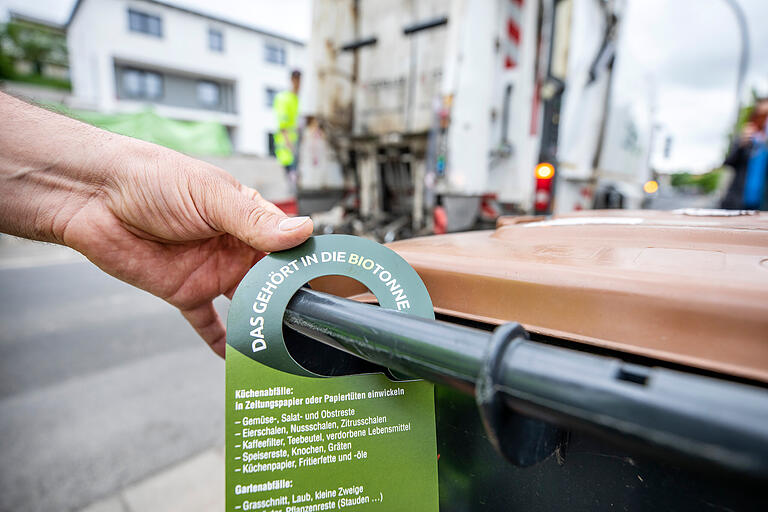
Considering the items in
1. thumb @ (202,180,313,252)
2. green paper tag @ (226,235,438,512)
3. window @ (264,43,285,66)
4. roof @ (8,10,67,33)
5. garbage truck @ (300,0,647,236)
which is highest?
roof @ (8,10,67,33)

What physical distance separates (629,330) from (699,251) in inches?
11.6

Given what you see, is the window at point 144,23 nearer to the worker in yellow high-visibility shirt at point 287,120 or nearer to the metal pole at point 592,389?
the worker in yellow high-visibility shirt at point 287,120

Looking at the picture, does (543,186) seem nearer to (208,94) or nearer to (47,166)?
(47,166)

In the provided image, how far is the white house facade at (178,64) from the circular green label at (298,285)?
899 inches

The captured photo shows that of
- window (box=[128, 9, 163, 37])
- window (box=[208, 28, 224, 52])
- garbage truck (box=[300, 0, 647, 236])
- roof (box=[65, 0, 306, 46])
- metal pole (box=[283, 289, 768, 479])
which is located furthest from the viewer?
window (box=[208, 28, 224, 52])

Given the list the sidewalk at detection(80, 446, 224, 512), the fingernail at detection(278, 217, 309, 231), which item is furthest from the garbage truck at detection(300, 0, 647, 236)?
the fingernail at detection(278, 217, 309, 231)

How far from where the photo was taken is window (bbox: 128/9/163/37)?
68.4ft

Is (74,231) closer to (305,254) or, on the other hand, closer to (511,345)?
(305,254)

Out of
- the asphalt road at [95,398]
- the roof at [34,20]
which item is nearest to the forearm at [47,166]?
the asphalt road at [95,398]

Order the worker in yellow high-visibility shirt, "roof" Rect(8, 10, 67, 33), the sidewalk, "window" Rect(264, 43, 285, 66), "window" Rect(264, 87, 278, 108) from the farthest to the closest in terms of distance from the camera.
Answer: "window" Rect(264, 87, 278, 108)
"roof" Rect(8, 10, 67, 33)
"window" Rect(264, 43, 285, 66)
the worker in yellow high-visibility shirt
the sidewalk

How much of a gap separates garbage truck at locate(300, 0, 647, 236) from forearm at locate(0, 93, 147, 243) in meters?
2.56

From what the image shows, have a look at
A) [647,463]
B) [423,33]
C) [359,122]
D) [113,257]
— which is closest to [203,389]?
[113,257]

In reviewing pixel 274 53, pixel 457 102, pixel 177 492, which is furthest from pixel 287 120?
pixel 274 53

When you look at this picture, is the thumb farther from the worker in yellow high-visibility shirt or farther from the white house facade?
the white house facade
